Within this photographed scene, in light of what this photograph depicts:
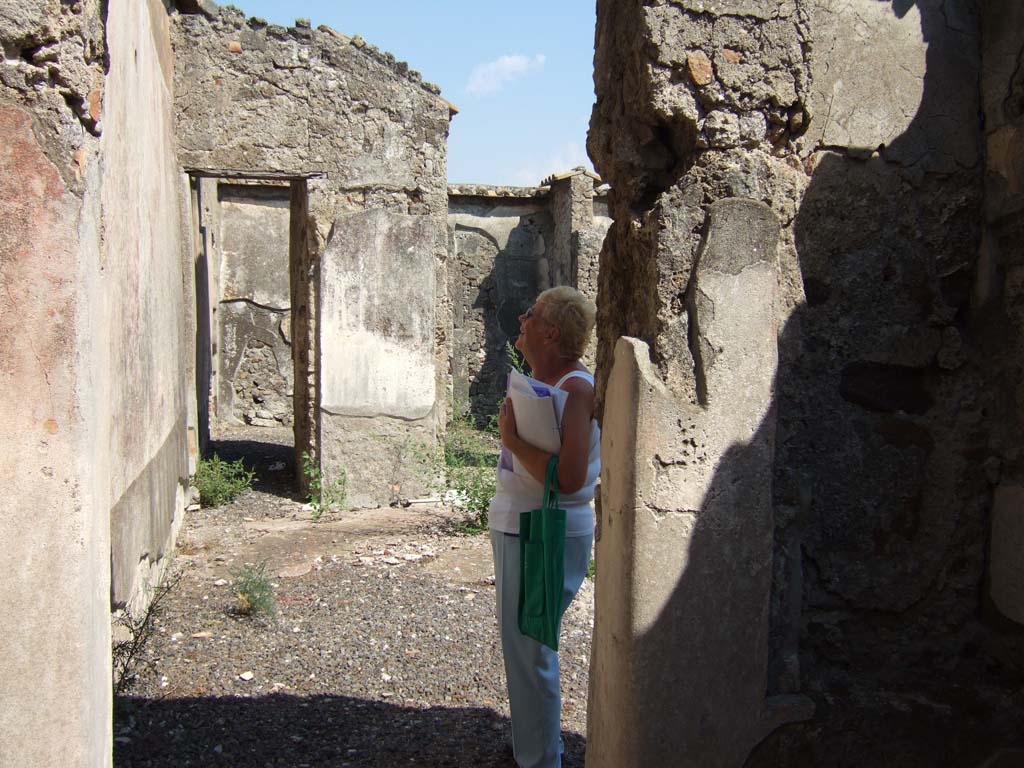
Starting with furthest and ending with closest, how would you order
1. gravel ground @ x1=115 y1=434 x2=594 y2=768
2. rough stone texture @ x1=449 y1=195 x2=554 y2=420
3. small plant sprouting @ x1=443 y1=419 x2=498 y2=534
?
rough stone texture @ x1=449 y1=195 x2=554 y2=420 → small plant sprouting @ x1=443 y1=419 x2=498 y2=534 → gravel ground @ x1=115 y1=434 x2=594 y2=768

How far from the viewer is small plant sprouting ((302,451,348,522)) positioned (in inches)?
278

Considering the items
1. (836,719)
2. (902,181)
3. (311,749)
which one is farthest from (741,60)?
(311,749)

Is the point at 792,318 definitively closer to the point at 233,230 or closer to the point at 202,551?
the point at 202,551

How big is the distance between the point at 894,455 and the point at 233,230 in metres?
12.1

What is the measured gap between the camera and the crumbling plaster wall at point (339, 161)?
6.85 m

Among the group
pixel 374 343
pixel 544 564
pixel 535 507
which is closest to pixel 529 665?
pixel 544 564

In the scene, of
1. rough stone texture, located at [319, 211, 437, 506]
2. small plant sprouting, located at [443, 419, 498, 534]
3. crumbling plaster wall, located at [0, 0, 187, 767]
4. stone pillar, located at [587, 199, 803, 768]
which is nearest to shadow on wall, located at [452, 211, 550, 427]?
small plant sprouting, located at [443, 419, 498, 534]

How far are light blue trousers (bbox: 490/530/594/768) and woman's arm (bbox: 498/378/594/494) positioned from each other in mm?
241

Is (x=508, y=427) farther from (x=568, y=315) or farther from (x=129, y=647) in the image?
(x=129, y=647)

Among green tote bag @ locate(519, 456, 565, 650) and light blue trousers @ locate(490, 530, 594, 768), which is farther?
light blue trousers @ locate(490, 530, 594, 768)

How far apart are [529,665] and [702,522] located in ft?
3.23

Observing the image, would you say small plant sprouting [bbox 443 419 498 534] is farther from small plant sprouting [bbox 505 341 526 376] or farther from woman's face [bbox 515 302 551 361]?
woman's face [bbox 515 302 551 361]

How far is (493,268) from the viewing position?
1384cm

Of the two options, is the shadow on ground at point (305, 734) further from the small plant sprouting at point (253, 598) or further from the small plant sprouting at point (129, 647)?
the small plant sprouting at point (253, 598)
